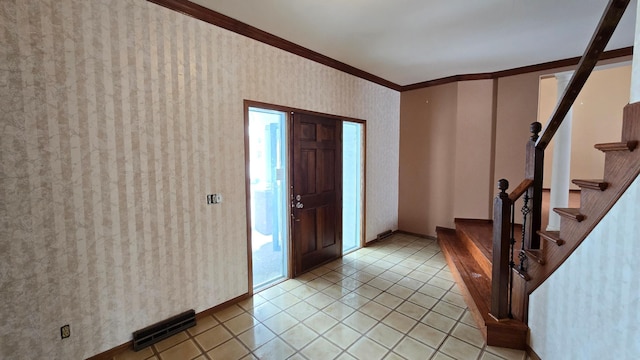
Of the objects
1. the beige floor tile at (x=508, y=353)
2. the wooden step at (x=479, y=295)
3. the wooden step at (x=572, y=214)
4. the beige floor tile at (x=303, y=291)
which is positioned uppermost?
the wooden step at (x=572, y=214)

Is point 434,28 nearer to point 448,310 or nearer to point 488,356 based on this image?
point 448,310

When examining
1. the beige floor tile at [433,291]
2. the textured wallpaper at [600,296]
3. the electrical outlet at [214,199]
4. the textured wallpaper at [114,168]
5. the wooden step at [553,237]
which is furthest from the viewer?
the beige floor tile at [433,291]

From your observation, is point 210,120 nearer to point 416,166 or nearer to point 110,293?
point 110,293

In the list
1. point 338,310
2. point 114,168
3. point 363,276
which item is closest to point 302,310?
point 338,310

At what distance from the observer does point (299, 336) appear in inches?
93.4

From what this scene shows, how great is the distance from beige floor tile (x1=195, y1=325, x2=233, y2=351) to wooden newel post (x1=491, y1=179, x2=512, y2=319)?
2.26 meters

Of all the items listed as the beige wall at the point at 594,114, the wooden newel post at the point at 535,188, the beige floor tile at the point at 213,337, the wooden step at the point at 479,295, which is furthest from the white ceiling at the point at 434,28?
the beige wall at the point at 594,114

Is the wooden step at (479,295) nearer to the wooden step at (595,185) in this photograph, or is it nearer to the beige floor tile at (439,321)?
the beige floor tile at (439,321)

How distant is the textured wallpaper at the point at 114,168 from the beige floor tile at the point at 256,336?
1.76 ft

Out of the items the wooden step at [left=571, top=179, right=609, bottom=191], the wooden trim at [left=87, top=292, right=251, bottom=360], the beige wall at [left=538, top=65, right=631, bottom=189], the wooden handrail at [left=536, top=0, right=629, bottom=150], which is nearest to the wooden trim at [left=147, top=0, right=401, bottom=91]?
the wooden handrail at [left=536, top=0, right=629, bottom=150]

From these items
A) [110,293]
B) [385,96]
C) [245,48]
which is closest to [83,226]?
[110,293]

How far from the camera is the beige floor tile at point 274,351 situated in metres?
2.14

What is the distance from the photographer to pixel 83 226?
1966 mm

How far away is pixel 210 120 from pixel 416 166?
12.5 feet
